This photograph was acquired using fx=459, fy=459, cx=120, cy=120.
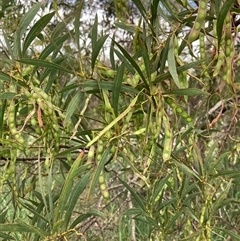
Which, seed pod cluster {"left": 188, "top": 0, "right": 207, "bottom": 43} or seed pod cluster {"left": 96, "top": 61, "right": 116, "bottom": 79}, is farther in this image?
seed pod cluster {"left": 96, "top": 61, "right": 116, "bottom": 79}

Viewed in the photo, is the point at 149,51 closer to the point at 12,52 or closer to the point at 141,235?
the point at 12,52

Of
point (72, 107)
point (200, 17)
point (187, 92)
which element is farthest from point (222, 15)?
point (72, 107)

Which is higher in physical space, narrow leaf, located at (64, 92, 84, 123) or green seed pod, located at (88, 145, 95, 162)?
narrow leaf, located at (64, 92, 84, 123)

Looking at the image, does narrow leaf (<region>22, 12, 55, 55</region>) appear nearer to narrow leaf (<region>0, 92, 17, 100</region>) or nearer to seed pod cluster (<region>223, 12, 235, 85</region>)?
narrow leaf (<region>0, 92, 17, 100</region>)

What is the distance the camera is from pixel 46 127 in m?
0.72

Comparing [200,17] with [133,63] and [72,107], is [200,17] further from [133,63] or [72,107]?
[72,107]

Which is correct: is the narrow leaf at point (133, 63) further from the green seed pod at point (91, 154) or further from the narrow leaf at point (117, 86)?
the green seed pod at point (91, 154)

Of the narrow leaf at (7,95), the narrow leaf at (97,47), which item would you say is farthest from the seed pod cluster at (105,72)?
the narrow leaf at (7,95)

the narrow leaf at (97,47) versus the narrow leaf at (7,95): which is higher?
the narrow leaf at (97,47)

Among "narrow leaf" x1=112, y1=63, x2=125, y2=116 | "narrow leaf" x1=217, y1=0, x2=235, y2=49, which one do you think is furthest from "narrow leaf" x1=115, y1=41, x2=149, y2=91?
"narrow leaf" x1=217, y1=0, x2=235, y2=49

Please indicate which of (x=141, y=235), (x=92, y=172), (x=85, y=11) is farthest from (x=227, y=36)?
(x=141, y=235)

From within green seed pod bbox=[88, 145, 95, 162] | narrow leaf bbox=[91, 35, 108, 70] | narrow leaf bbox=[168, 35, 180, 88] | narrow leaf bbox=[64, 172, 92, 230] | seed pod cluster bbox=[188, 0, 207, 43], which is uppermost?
seed pod cluster bbox=[188, 0, 207, 43]

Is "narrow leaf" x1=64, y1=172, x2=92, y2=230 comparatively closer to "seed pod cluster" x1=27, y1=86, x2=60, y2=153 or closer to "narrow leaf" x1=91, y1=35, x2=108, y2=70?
"seed pod cluster" x1=27, y1=86, x2=60, y2=153

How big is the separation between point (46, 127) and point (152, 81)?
0.59 feet
